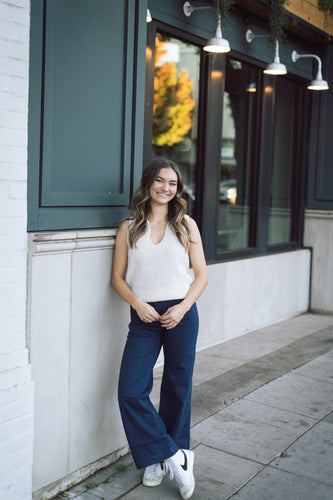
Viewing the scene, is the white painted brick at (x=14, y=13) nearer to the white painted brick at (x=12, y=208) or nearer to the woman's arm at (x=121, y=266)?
the white painted brick at (x=12, y=208)

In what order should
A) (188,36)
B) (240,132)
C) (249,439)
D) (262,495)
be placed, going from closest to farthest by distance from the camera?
(262,495)
(249,439)
(188,36)
(240,132)

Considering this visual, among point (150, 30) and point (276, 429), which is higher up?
point (150, 30)

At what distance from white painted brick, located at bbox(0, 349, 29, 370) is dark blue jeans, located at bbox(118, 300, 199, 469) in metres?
0.65

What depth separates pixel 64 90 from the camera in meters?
3.34

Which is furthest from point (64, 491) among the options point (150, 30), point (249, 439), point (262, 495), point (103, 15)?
Result: point (150, 30)

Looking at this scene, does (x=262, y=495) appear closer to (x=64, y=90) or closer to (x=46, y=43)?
(x=64, y=90)

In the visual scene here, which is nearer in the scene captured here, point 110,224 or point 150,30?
point 110,224

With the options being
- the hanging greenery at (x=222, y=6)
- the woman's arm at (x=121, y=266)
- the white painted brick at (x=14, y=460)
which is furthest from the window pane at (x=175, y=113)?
the white painted brick at (x=14, y=460)

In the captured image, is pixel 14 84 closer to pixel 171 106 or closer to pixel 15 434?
pixel 15 434

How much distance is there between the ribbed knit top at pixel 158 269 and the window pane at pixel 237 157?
Result: 3550 mm

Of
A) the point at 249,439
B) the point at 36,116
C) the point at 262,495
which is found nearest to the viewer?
the point at 36,116

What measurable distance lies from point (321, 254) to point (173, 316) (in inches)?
230

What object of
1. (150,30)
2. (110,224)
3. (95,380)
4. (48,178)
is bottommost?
(95,380)

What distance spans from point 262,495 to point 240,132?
523 centimetres
